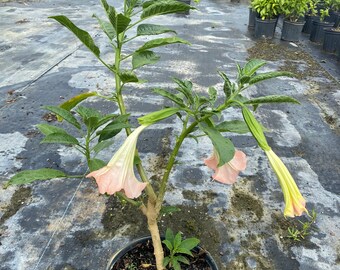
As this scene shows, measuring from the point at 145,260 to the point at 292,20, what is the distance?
527 centimetres

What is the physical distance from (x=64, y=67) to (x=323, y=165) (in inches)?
107

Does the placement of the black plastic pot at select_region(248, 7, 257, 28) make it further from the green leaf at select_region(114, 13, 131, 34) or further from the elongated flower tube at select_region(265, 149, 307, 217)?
the elongated flower tube at select_region(265, 149, 307, 217)

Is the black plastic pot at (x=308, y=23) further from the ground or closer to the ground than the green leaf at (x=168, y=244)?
closer to the ground

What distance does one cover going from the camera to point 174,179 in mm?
2223

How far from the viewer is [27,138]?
255 cm

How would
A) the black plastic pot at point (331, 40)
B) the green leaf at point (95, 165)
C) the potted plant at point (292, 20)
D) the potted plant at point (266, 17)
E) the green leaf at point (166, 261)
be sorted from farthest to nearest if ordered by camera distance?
the potted plant at point (266, 17), the potted plant at point (292, 20), the black plastic pot at point (331, 40), the green leaf at point (166, 261), the green leaf at point (95, 165)

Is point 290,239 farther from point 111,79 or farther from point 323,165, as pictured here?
point 111,79

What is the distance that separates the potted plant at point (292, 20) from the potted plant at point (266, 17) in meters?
0.13

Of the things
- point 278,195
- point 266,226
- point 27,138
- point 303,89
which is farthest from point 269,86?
point 27,138

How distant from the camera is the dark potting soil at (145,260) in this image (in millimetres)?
1360

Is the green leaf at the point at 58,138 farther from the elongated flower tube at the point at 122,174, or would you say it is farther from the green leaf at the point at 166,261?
the green leaf at the point at 166,261

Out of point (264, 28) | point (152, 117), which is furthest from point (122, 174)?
point (264, 28)

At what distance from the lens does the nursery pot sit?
135 cm

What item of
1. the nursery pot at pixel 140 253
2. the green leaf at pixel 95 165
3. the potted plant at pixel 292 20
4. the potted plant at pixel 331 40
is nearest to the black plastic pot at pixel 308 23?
the potted plant at pixel 292 20
